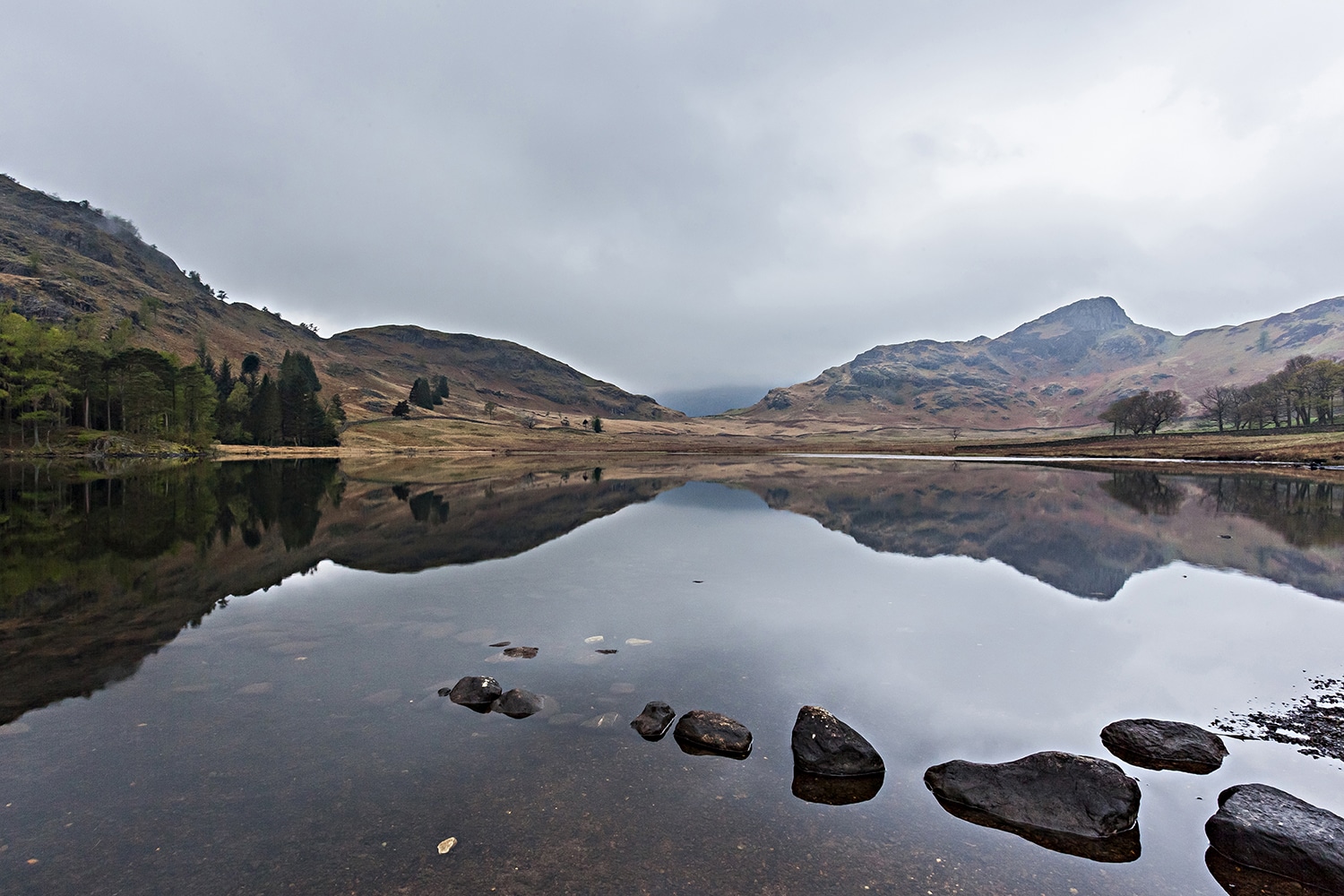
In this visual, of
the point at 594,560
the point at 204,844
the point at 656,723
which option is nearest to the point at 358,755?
the point at 204,844

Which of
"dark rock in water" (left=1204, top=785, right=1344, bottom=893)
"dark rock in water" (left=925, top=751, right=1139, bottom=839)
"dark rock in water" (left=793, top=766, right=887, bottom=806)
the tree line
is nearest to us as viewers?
"dark rock in water" (left=1204, top=785, right=1344, bottom=893)

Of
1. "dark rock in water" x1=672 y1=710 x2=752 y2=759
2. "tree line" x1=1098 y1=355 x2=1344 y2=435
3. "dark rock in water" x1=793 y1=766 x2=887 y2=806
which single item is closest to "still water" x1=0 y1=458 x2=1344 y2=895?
"dark rock in water" x1=793 y1=766 x2=887 y2=806

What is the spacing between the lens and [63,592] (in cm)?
1966

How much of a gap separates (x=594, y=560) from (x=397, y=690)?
14.8 meters

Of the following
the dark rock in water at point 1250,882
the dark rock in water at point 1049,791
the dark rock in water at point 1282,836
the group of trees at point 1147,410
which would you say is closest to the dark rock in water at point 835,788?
the dark rock in water at point 1049,791

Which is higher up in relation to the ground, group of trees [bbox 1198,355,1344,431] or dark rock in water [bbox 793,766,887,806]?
group of trees [bbox 1198,355,1344,431]

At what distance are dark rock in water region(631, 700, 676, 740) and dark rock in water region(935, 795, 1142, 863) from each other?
510cm

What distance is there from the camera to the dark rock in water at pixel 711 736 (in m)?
10.6

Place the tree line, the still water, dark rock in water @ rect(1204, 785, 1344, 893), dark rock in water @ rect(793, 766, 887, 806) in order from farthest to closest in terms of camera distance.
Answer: the tree line → dark rock in water @ rect(793, 766, 887, 806) → the still water → dark rock in water @ rect(1204, 785, 1344, 893)

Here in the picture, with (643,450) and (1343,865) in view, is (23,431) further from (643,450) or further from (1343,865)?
(1343,865)

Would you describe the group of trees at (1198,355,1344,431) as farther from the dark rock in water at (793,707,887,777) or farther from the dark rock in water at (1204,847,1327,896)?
the dark rock in water at (793,707,887,777)

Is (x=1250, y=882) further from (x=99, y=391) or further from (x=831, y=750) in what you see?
(x=99, y=391)

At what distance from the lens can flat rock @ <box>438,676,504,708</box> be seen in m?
12.3

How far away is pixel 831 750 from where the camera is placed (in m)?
10.2
